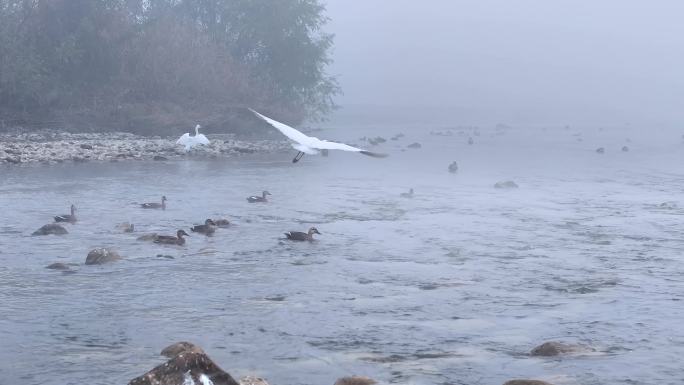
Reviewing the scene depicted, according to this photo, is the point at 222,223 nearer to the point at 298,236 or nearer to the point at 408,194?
the point at 298,236

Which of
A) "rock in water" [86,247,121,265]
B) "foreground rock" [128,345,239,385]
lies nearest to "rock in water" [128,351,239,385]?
"foreground rock" [128,345,239,385]

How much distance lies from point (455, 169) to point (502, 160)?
607 centimetres

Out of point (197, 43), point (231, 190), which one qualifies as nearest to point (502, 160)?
point (231, 190)

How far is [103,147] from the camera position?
39.1m

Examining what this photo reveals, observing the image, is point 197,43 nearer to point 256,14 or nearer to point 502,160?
point 256,14

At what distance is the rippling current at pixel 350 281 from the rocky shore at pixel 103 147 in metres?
3.64

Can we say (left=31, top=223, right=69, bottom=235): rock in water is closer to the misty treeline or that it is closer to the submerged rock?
the submerged rock

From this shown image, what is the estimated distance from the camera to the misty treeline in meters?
46.8

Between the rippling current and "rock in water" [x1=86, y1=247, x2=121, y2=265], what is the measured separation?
317mm

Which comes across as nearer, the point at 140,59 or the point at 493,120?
the point at 140,59

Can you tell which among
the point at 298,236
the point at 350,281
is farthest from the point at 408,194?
the point at 350,281

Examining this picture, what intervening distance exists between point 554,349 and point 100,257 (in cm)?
837

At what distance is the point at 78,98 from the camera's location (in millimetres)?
49000

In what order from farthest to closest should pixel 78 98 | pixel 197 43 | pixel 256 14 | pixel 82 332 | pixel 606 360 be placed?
1. pixel 256 14
2. pixel 197 43
3. pixel 78 98
4. pixel 82 332
5. pixel 606 360
